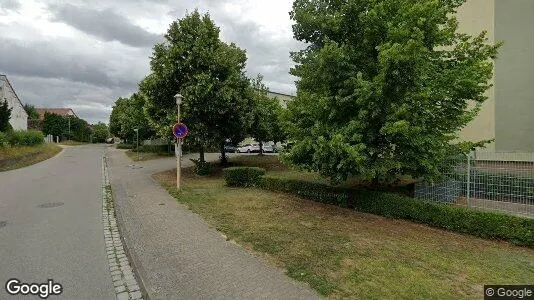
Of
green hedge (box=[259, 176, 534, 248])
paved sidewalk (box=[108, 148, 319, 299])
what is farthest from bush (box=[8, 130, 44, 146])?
green hedge (box=[259, 176, 534, 248])

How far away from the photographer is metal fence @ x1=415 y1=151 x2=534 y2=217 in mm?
8922

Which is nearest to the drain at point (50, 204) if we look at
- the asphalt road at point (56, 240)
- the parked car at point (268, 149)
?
the asphalt road at point (56, 240)

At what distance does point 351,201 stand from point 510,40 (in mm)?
13069

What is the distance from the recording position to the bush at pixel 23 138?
3116cm

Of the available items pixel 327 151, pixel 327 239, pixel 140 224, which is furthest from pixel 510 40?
pixel 140 224

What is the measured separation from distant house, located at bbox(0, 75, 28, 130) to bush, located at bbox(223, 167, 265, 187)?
4195cm

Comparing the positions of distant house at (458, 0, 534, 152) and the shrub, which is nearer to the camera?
distant house at (458, 0, 534, 152)

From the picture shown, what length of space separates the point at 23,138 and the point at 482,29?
130ft

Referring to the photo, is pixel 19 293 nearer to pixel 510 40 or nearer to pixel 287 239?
pixel 287 239

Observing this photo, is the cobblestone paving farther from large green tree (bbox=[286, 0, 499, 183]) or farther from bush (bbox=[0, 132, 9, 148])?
bush (bbox=[0, 132, 9, 148])

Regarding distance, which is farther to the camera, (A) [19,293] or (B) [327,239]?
(B) [327,239]

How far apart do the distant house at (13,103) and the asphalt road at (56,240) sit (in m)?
39.0

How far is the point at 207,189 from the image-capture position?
1469 centimetres

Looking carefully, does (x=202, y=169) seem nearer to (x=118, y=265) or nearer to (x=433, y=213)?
(x=118, y=265)
